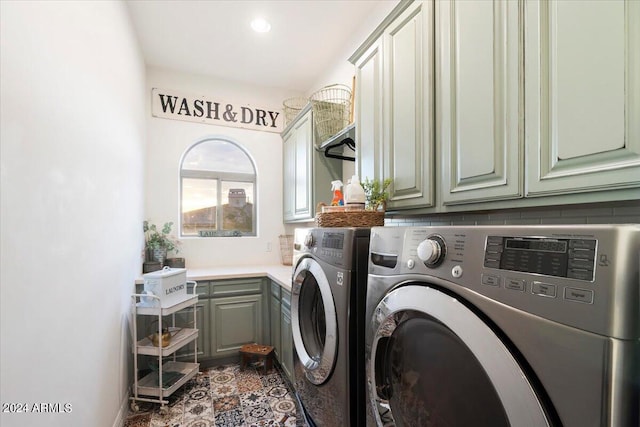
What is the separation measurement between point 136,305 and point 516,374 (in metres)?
2.33

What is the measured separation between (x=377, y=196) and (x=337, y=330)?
65 cm

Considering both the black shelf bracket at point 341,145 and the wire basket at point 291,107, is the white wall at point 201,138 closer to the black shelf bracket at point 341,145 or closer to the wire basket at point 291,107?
the wire basket at point 291,107

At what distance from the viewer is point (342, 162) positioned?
263cm

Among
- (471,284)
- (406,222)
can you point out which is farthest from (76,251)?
(406,222)

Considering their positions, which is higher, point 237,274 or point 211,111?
point 211,111

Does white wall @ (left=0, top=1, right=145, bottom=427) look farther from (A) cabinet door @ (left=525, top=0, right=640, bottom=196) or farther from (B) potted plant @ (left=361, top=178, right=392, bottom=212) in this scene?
Answer: (A) cabinet door @ (left=525, top=0, right=640, bottom=196)

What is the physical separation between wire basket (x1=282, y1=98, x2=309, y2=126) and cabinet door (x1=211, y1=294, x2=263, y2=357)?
197 centimetres

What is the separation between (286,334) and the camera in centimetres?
223

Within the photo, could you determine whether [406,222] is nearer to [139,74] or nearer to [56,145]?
[56,145]

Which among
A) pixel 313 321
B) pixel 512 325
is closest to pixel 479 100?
pixel 512 325

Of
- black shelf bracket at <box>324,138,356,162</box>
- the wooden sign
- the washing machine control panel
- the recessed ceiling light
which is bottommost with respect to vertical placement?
the washing machine control panel

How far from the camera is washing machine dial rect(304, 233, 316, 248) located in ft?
4.71

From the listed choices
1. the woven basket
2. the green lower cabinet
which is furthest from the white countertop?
the woven basket

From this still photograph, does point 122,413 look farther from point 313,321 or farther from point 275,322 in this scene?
point 313,321
